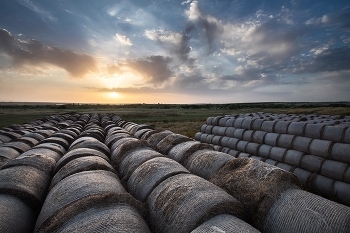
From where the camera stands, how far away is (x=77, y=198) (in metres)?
3.22

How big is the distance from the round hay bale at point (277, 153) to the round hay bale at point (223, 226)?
7351 mm

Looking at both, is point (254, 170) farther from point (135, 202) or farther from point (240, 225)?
point (135, 202)

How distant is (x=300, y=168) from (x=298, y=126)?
1824mm

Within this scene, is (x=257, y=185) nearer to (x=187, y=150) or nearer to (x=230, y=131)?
(x=187, y=150)

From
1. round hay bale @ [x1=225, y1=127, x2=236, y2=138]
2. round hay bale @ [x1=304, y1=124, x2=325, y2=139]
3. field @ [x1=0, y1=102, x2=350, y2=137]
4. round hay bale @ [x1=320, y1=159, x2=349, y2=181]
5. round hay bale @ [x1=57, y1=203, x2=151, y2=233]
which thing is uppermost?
round hay bale @ [x1=304, y1=124, x2=325, y2=139]

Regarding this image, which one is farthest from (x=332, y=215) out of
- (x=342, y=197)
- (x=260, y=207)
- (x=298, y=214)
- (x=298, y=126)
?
(x=298, y=126)

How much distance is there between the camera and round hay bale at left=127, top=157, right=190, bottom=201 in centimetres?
406

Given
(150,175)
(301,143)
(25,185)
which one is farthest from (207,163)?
(301,143)

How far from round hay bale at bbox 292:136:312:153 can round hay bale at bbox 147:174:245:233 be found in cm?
Answer: 648

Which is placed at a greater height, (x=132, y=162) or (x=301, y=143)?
(x=132, y=162)

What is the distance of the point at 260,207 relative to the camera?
3350 millimetres

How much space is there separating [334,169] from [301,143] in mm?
1734

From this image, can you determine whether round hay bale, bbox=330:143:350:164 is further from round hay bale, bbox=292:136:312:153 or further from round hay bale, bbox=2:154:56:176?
round hay bale, bbox=2:154:56:176

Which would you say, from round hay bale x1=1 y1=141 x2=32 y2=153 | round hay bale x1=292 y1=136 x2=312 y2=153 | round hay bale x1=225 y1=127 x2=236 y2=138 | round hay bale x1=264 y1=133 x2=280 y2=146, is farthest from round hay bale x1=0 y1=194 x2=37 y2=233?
round hay bale x1=225 y1=127 x2=236 y2=138
